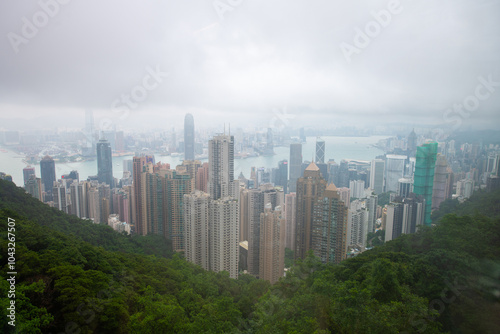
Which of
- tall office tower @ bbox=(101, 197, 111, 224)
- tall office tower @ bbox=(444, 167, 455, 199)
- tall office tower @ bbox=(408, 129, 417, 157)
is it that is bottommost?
tall office tower @ bbox=(101, 197, 111, 224)

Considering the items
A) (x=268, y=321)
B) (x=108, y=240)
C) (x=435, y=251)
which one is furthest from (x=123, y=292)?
(x=108, y=240)

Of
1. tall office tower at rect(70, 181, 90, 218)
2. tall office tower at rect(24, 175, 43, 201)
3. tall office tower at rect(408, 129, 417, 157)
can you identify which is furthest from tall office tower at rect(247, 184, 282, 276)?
tall office tower at rect(24, 175, 43, 201)

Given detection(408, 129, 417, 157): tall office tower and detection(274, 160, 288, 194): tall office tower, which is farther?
detection(274, 160, 288, 194): tall office tower

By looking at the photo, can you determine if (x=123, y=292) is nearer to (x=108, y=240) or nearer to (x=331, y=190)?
(x=108, y=240)

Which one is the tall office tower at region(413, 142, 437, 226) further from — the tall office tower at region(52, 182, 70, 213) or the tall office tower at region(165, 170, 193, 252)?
the tall office tower at region(52, 182, 70, 213)

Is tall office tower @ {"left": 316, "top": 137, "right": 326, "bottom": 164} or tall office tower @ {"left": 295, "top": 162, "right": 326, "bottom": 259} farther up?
tall office tower @ {"left": 316, "top": 137, "right": 326, "bottom": 164}

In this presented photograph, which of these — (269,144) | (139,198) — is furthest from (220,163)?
(139,198)

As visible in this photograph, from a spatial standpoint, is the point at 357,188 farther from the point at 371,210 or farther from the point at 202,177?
the point at 202,177
